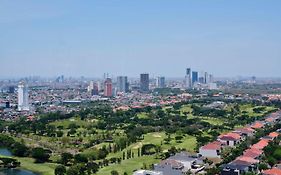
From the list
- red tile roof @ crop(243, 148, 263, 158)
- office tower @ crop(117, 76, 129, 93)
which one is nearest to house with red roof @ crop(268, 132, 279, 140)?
red tile roof @ crop(243, 148, 263, 158)

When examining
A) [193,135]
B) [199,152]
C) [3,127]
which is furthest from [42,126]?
[199,152]

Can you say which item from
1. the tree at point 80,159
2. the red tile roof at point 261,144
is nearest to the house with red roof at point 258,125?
the red tile roof at point 261,144

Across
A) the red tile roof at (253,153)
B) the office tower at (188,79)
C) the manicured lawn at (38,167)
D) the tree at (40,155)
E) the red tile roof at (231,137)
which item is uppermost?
the office tower at (188,79)

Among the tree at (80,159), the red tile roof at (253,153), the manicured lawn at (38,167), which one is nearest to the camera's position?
the red tile roof at (253,153)

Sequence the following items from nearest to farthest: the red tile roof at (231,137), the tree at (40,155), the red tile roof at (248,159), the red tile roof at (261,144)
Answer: the red tile roof at (248,159) < the red tile roof at (261,144) < the tree at (40,155) < the red tile roof at (231,137)

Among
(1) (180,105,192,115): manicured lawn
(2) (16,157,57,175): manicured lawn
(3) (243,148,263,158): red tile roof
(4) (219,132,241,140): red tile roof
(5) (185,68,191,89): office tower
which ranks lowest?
(2) (16,157,57,175): manicured lawn

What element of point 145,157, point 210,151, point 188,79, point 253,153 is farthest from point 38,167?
point 188,79

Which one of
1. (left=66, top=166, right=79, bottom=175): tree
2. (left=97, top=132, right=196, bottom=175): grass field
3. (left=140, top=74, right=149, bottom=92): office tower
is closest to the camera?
(left=66, top=166, right=79, bottom=175): tree

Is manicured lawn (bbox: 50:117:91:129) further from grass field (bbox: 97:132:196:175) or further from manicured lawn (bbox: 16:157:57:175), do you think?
manicured lawn (bbox: 16:157:57:175)

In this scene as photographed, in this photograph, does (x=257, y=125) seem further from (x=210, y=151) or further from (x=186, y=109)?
(x=186, y=109)

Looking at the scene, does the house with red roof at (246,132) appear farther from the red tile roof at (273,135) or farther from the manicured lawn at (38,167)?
the manicured lawn at (38,167)
